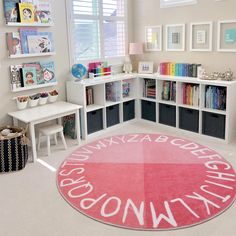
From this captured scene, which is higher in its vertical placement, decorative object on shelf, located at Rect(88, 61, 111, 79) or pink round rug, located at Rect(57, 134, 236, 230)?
decorative object on shelf, located at Rect(88, 61, 111, 79)

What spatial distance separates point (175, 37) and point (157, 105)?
1.06 meters

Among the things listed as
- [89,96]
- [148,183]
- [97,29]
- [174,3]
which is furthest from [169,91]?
[148,183]

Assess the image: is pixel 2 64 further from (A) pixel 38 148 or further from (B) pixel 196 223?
(B) pixel 196 223

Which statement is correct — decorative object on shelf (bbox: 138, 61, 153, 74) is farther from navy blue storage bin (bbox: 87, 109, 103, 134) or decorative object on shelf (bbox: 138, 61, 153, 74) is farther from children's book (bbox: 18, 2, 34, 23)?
children's book (bbox: 18, 2, 34, 23)

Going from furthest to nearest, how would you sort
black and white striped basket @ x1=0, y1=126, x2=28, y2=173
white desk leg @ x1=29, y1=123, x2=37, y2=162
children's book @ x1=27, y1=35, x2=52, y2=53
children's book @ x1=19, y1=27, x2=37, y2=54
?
children's book @ x1=27, y1=35, x2=52, y2=53, children's book @ x1=19, y1=27, x2=37, y2=54, white desk leg @ x1=29, y1=123, x2=37, y2=162, black and white striped basket @ x1=0, y1=126, x2=28, y2=173

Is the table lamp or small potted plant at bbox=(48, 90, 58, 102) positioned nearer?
small potted plant at bbox=(48, 90, 58, 102)

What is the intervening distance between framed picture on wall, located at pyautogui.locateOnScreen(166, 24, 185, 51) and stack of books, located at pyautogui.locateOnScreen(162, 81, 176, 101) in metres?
0.55

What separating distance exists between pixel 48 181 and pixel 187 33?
2.86 m

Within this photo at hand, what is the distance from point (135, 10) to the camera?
4973 mm

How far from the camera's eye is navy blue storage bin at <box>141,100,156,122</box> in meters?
4.68

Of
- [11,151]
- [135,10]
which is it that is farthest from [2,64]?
[135,10]

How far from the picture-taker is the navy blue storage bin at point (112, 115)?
14.7 feet

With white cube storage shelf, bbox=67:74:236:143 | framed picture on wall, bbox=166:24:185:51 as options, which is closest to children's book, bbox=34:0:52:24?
white cube storage shelf, bbox=67:74:236:143

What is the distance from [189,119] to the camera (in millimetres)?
4215
